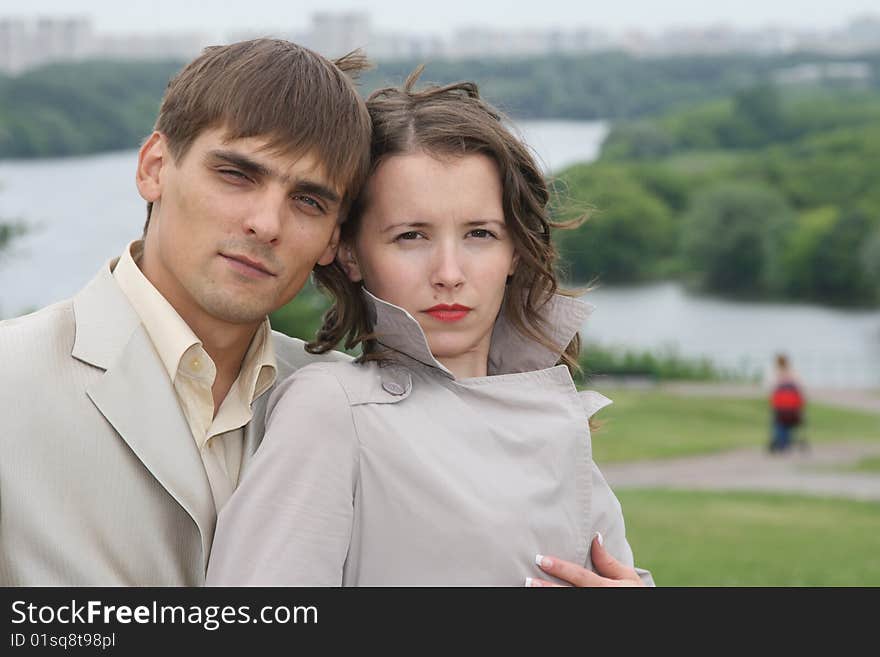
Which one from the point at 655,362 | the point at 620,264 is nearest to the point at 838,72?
A: the point at 620,264

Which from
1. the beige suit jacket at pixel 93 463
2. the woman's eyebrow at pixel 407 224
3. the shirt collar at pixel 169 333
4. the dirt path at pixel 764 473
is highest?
the dirt path at pixel 764 473

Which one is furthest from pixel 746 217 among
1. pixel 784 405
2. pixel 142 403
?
pixel 142 403

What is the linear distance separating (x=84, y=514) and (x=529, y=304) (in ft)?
3.62

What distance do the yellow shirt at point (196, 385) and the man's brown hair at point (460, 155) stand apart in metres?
0.31

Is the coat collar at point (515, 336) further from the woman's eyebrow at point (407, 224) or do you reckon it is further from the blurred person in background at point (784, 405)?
the blurred person in background at point (784, 405)

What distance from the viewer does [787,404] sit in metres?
20.8

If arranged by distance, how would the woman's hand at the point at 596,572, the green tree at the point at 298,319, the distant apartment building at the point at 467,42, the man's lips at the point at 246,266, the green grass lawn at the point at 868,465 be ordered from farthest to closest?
the distant apartment building at the point at 467,42 < the green tree at the point at 298,319 < the green grass lawn at the point at 868,465 < the man's lips at the point at 246,266 < the woman's hand at the point at 596,572

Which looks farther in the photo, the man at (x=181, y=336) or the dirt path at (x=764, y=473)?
the dirt path at (x=764, y=473)

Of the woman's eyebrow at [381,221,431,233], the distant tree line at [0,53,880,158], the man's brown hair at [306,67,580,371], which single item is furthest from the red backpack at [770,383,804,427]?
the woman's eyebrow at [381,221,431,233]

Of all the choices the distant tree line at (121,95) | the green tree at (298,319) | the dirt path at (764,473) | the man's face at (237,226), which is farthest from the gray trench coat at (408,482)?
the green tree at (298,319)

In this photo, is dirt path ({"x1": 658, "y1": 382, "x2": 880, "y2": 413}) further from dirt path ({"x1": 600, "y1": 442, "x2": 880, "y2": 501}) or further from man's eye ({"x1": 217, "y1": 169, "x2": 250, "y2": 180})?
man's eye ({"x1": 217, "y1": 169, "x2": 250, "y2": 180})

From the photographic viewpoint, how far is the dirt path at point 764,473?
18.7 m

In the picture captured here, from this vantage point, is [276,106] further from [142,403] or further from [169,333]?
[142,403]

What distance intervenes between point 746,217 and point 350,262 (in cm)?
7303
